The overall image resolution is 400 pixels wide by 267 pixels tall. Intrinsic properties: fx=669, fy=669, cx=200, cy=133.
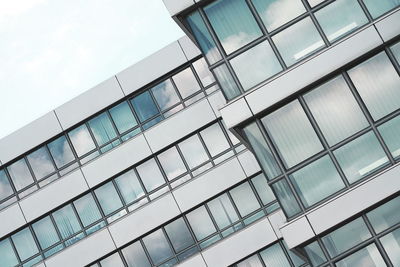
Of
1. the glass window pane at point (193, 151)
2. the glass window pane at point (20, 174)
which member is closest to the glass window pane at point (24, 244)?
the glass window pane at point (20, 174)

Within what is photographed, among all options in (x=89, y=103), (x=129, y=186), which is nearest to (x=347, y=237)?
(x=129, y=186)

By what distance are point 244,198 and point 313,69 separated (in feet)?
26.9

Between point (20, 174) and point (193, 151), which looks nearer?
point (193, 151)

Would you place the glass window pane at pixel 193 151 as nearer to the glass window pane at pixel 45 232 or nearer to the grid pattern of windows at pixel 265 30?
the glass window pane at pixel 45 232

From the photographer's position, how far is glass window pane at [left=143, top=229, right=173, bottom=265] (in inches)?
926

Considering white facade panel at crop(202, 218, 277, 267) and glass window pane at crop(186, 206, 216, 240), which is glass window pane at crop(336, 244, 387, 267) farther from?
glass window pane at crop(186, 206, 216, 240)

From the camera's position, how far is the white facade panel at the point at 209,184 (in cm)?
2300

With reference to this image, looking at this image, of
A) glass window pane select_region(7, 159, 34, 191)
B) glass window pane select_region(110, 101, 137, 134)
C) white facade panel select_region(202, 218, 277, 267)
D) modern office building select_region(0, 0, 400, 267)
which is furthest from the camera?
glass window pane select_region(7, 159, 34, 191)

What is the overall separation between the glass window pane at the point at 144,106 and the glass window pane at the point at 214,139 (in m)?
2.00

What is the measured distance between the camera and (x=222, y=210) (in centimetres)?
2330

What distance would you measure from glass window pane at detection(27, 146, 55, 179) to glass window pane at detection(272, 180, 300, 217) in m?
11.4

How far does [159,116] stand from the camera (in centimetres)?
2406

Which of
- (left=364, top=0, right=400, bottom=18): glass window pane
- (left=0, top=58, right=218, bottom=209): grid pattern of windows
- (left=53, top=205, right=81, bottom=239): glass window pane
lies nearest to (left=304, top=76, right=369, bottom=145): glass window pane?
(left=364, top=0, right=400, bottom=18): glass window pane

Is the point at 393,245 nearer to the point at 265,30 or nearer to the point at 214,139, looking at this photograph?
the point at 265,30
